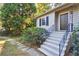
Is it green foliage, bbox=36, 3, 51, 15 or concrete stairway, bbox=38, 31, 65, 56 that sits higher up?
green foliage, bbox=36, 3, 51, 15

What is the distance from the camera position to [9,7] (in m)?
4.42

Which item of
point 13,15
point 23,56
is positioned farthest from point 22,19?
point 23,56

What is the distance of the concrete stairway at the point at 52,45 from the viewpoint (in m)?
4.35

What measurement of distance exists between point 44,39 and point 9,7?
1.10m

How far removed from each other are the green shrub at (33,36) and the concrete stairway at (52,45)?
0.39ft

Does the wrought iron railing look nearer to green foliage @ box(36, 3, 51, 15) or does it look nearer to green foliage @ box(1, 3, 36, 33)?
green foliage @ box(36, 3, 51, 15)

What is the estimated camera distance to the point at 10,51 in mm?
4324

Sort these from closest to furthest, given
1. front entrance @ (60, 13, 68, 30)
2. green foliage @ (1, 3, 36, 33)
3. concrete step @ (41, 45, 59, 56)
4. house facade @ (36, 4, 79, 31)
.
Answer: concrete step @ (41, 45, 59, 56) < green foliage @ (1, 3, 36, 33) < house facade @ (36, 4, 79, 31) < front entrance @ (60, 13, 68, 30)

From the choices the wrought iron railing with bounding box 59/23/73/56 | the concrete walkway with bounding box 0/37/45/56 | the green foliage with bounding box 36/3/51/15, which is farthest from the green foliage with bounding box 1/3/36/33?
the wrought iron railing with bounding box 59/23/73/56

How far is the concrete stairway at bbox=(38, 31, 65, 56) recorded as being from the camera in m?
4.35

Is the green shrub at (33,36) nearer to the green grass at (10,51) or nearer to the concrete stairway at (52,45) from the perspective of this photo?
the concrete stairway at (52,45)

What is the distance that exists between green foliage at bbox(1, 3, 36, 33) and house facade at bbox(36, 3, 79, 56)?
0.37m

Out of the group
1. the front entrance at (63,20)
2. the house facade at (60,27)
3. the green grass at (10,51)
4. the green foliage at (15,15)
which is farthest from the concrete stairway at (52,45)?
the green foliage at (15,15)

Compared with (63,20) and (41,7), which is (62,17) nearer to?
(63,20)
